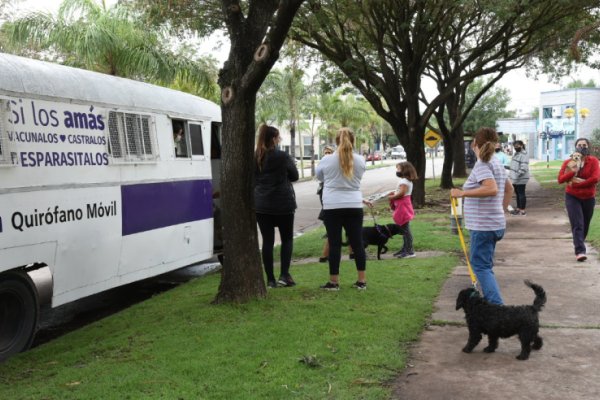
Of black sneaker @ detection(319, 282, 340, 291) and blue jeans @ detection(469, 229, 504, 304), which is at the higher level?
blue jeans @ detection(469, 229, 504, 304)

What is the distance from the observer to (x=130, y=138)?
733 cm

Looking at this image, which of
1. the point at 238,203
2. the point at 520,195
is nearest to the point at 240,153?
the point at 238,203

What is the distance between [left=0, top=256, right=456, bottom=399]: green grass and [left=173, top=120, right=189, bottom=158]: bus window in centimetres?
213

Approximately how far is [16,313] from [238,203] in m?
2.31

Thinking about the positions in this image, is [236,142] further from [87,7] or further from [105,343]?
[87,7]

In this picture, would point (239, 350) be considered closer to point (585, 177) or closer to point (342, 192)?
point (342, 192)

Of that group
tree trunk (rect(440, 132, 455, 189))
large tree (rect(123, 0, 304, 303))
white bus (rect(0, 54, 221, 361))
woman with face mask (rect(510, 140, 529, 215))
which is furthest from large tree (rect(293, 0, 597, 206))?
large tree (rect(123, 0, 304, 303))

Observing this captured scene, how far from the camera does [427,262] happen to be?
30.3 feet

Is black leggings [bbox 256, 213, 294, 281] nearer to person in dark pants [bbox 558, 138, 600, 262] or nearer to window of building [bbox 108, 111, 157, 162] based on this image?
window of building [bbox 108, 111, 157, 162]

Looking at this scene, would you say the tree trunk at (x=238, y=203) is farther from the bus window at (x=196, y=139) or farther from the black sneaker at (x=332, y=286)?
the bus window at (x=196, y=139)

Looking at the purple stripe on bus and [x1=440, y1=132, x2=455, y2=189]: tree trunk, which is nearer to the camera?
the purple stripe on bus

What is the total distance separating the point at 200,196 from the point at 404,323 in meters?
4.19

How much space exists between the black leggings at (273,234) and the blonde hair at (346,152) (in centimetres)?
98

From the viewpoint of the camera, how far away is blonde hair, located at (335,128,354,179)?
6631mm
